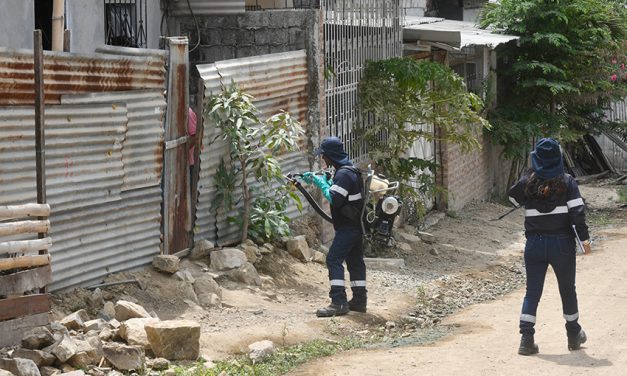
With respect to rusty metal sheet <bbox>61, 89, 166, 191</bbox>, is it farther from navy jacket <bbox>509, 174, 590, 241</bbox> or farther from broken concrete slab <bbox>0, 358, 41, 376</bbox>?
navy jacket <bbox>509, 174, 590, 241</bbox>

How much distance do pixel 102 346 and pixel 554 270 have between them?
3490mm

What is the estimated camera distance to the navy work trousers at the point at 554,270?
8.65m

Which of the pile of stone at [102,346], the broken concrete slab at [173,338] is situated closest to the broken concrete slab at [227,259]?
the pile of stone at [102,346]

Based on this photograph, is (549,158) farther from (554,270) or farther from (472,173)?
(472,173)

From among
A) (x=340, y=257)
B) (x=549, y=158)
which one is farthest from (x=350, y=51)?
(x=549, y=158)

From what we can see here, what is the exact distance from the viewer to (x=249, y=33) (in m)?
13.3

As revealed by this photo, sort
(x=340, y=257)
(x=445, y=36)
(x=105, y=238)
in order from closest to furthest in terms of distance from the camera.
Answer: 1. (x=105, y=238)
2. (x=340, y=257)
3. (x=445, y=36)

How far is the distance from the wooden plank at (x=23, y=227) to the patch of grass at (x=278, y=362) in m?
1.43

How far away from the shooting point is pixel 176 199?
10.8 m

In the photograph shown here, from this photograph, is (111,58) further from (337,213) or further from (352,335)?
(352,335)

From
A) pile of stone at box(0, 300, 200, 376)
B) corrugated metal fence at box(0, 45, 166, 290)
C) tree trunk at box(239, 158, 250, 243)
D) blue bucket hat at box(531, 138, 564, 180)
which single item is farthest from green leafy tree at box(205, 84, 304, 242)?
blue bucket hat at box(531, 138, 564, 180)

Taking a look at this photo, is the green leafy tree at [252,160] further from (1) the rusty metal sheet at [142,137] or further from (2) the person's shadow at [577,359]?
(2) the person's shadow at [577,359]

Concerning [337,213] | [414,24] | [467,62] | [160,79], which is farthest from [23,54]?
[467,62]

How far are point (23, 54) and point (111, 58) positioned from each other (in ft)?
4.06
